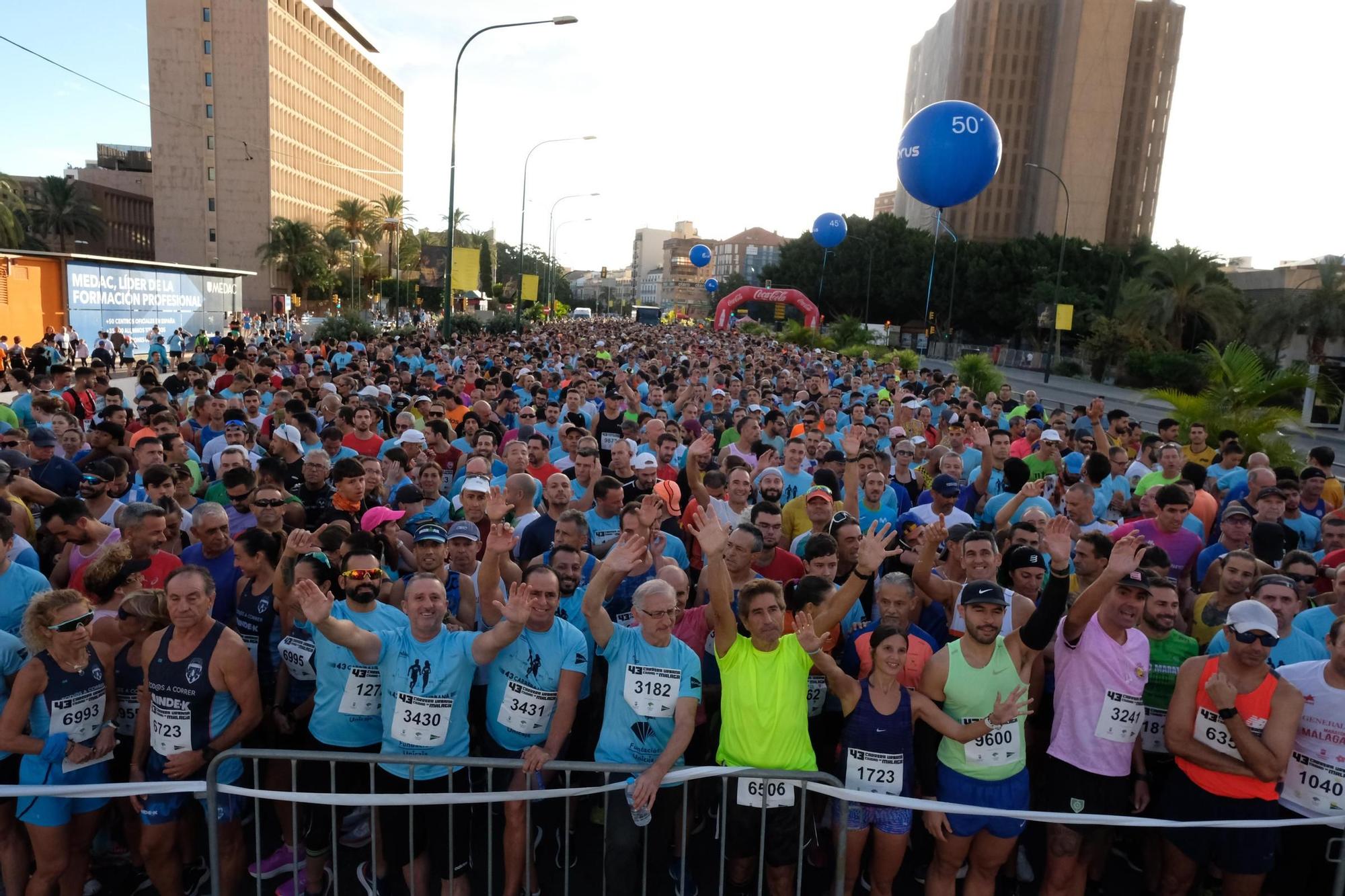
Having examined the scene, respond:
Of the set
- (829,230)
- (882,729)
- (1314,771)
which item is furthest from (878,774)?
(829,230)

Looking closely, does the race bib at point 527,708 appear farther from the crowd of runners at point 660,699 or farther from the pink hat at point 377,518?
the pink hat at point 377,518

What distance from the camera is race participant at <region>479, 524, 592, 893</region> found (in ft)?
13.1

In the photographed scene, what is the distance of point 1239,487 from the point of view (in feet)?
26.5

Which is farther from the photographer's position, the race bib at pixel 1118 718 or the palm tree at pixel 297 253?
the palm tree at pixel 297 253

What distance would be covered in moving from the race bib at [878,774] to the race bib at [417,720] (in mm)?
1812

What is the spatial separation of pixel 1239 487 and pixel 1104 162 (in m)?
85.8

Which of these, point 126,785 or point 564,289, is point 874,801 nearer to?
point 126,785

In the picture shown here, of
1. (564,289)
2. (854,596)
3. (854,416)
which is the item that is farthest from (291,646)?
(564,289)

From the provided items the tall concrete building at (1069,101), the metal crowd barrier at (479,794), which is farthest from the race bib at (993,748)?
the tall concrete building at (1069,101)

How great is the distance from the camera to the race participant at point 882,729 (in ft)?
12.6

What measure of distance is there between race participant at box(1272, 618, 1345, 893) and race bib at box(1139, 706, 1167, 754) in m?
0.53

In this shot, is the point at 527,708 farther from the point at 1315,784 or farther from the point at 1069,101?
the point at 1069,101

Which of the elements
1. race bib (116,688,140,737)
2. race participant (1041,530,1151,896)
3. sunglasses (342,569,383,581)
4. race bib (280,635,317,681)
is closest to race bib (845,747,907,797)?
race participant (1041,530,1151,896)

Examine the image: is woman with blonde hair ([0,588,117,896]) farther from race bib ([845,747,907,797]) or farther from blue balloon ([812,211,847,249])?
blue balloon ([812,211,847,249])
